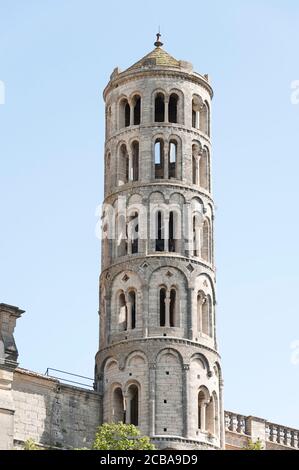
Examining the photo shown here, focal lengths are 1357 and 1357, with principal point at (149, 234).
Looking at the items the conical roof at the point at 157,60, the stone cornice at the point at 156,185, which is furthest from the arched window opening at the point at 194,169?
the conical roof at the point at 157,60

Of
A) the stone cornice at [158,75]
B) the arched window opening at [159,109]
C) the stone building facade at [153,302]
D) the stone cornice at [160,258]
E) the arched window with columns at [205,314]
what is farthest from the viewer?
the arched window opening at [159,109]

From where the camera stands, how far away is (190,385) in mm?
67625

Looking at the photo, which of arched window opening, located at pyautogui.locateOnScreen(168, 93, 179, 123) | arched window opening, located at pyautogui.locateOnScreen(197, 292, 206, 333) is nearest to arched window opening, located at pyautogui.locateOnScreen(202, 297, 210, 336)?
arched window opening, located at pyautogui.locateOnScreen(197, 292, 206, 333)

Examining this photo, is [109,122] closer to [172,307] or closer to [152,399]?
[172,307]

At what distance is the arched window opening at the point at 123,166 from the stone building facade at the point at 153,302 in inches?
2.1

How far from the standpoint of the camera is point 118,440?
58594 millimetres

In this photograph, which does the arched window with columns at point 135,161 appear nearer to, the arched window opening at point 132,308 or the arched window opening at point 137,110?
the arched window opening at point 137,110

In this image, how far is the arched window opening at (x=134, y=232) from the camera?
234 ft

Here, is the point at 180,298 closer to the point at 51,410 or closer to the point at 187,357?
the point at 187,357

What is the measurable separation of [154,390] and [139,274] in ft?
20.7

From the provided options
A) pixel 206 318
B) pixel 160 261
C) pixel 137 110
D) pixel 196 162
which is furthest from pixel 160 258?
pixel 137 110

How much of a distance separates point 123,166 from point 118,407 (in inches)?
531
